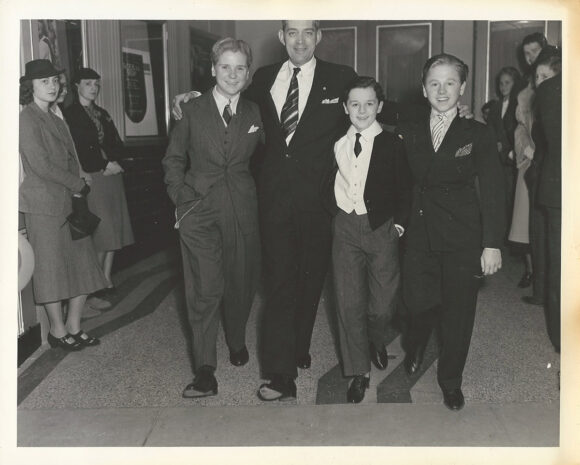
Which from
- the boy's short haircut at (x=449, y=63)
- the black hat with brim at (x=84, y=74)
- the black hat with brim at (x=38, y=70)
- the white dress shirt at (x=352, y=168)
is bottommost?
the white dress shirt at (x=352, y=168)

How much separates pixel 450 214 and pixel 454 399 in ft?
2.76

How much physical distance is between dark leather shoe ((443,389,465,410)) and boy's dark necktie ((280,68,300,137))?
1.39 meters

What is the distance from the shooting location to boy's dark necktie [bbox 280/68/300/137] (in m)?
2.93

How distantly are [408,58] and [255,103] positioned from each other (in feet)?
18.2

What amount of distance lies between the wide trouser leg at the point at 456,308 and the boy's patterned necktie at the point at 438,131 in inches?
19.1

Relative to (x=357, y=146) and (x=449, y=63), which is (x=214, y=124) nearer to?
(x=357, y=146)

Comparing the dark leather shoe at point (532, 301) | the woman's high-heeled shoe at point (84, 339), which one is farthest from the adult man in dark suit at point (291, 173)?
the dark leather shoe at point (532, 301)

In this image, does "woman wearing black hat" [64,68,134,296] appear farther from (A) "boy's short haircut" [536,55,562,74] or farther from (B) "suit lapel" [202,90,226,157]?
(A) "boy's short haircut" [536,55,562,74]

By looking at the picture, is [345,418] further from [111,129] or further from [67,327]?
[111,129]

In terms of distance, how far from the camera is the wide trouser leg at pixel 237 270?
3.09 metres

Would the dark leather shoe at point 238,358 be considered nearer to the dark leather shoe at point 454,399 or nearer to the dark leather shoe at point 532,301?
the dark leather shoe at point 454,399

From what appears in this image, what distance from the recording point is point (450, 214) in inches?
110

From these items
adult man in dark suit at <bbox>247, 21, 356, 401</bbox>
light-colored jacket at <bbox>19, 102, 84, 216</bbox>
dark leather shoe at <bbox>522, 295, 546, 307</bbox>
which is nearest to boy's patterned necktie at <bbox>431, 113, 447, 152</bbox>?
adult man in dark suit at <bbox>247, 21, 356, 401</bbox>
